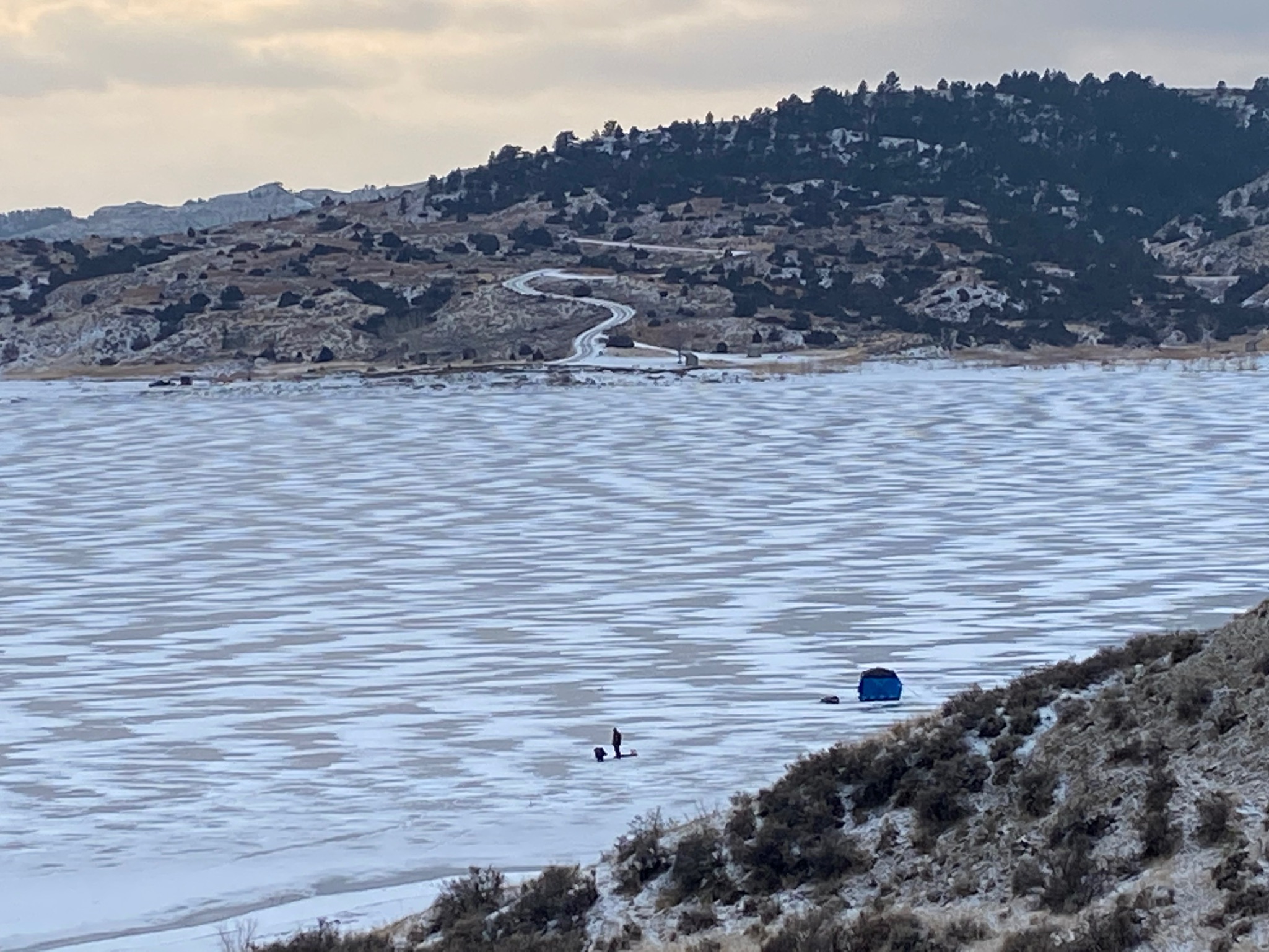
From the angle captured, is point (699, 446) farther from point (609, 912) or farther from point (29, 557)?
point (609, 912)

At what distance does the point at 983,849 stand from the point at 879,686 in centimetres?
799

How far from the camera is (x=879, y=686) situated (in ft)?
77.8

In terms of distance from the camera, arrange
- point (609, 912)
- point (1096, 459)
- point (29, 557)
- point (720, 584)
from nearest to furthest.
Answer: point (609, 912)
point (720, 584)
point (29, 557)
point (1096, 459)

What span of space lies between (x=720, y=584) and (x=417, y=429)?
127ft

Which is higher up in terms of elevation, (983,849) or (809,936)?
(983,849)

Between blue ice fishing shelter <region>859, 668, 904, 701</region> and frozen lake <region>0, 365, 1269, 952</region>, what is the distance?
325 millimetres

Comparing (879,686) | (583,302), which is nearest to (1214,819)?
(879,686)

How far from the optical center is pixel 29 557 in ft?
126

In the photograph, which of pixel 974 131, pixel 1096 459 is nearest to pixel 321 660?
pixel 1096 459

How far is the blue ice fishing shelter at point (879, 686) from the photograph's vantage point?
77.5ft

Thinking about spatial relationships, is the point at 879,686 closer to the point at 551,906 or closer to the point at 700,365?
the point at 551,906

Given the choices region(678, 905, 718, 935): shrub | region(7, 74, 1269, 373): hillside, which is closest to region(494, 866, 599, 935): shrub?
region(678, 905, 718, 935): shrub

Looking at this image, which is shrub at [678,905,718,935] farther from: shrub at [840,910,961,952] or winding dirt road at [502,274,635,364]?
winding dirt road at [502,274,635,364]

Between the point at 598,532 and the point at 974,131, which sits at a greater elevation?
the point at 974,131
